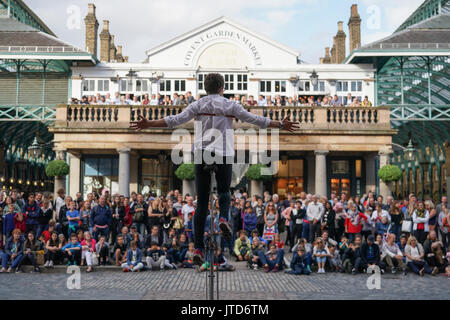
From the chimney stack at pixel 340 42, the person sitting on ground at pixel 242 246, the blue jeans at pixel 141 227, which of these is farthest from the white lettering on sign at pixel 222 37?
the person sitting on ground at pixel 242 246

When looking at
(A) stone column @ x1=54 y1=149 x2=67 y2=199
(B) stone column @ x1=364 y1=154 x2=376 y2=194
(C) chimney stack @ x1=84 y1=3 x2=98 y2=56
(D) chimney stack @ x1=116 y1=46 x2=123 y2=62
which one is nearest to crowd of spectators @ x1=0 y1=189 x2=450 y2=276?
(A) stone column @ x1=54 y1=149 x2=67 y2=199

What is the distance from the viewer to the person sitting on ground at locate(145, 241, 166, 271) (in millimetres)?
13930

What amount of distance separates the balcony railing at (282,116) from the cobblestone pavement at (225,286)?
28.2 ft

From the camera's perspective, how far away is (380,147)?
2092 centimetres

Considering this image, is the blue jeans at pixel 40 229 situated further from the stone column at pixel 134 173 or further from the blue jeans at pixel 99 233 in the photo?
the stone column at pixel 134 173

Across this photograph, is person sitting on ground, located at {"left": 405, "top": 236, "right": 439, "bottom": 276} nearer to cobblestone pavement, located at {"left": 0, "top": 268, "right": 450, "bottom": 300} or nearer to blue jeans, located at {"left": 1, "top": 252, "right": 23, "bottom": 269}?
cobblestone pavement, located at {"left": 0, "top": 268, "right": 450, "bottom": 300}

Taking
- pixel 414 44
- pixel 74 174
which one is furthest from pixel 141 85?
pixel 414 44

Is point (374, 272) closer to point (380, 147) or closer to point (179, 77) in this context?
point (380, 147)

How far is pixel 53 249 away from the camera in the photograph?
1399 centimetres

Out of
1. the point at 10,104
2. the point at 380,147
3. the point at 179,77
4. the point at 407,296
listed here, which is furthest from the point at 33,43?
the point at 407,296

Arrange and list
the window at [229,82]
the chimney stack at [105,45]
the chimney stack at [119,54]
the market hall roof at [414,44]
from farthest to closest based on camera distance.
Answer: the chimney stack at [119,54] → the chimney stack at [105,45] → the window at [229,82] → the market hall roof at [414,44]

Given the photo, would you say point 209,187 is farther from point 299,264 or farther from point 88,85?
point 88,85

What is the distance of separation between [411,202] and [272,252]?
458 centimetres

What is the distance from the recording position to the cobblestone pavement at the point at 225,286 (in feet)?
31.1
